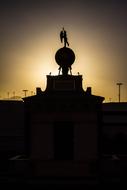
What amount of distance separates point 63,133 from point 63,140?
0.49 meters

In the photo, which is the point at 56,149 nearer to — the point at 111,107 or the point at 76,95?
the point at 76,95

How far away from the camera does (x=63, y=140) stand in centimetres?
3059

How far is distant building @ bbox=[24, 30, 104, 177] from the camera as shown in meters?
30.3

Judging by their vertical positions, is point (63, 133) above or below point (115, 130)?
above

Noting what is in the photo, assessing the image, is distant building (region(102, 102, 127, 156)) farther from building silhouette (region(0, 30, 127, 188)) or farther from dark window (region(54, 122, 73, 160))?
dark window (region(54, 122, 73, 160))

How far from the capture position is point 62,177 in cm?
3020

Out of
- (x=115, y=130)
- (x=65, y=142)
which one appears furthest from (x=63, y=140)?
(x=115, y=130)

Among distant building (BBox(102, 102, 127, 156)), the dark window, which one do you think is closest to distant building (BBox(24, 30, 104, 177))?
the dark window

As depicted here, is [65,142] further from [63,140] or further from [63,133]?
[63,133]

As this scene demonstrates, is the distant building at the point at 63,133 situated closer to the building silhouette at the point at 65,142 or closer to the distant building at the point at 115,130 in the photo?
the building silhouette at the point at 65,142

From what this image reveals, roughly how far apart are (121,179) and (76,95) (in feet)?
21.3

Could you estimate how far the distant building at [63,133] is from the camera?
3030 cm

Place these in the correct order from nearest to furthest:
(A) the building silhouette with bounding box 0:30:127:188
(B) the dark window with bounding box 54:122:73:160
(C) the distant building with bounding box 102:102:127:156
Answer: (A) the building silhouette with bounding box 0:30:127:188, (B) the dark window with bounding box 54:122:73:160, (C) the distant building with bounding box 102:102:127:156

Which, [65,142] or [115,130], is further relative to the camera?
[115,130]
